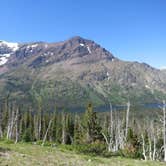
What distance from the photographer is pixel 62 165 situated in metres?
23.2

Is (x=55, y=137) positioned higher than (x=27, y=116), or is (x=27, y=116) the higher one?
(x=27, y=116)

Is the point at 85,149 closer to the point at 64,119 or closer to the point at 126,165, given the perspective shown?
the point at 126,165

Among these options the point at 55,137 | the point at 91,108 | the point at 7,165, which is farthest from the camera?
the point at 55,137

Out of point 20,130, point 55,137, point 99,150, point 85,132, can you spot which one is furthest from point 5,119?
point 99,150

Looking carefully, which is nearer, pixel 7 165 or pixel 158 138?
pixel 7 165

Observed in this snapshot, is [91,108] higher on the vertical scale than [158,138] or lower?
higher

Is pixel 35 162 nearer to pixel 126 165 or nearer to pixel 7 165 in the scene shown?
pixel 7 165

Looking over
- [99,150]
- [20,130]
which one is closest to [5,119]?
[20,130]

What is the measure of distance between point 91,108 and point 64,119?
190ft

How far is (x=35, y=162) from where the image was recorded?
2317 centimetres

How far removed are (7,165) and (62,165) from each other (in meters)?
4.43

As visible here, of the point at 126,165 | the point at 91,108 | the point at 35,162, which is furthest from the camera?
the point at 91,108

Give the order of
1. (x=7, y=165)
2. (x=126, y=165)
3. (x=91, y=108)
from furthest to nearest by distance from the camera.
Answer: (x=91, y=108)
(x=126, y=165)
(x=7, y=165)

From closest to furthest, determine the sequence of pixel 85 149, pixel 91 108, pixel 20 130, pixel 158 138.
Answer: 1. pixel 85 149
2. pixel 91 108
3. pixel 158 138
4. pixel 20 130
